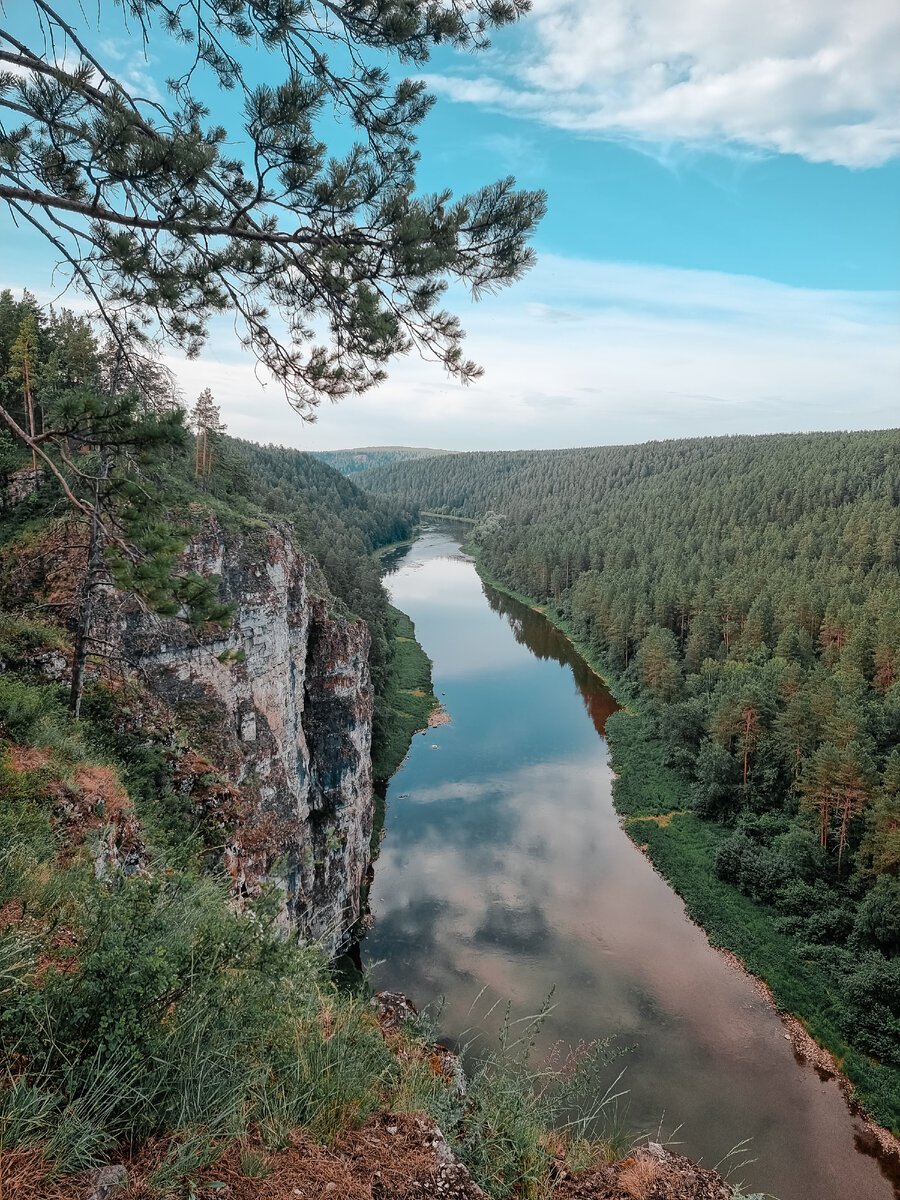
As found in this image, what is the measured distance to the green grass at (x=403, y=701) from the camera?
98.2 feet

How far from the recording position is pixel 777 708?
96.0 feet

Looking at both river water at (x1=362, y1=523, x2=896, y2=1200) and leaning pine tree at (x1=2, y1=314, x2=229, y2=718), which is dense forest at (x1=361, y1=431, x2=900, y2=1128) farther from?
leaning pine tree at (x1=2, y1=314, x2=229, y2=718)

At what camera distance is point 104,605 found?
12062 millimetres

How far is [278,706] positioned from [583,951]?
1191cm

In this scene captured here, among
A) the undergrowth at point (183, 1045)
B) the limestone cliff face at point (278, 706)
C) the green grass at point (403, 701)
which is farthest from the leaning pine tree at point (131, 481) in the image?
the green grass at point (403, 701)

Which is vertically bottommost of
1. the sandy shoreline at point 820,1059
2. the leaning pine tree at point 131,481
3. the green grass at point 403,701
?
the sandy shoreline at point 820,1059

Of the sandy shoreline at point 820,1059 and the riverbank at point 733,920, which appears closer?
the sandy shoreline at point 820,1059

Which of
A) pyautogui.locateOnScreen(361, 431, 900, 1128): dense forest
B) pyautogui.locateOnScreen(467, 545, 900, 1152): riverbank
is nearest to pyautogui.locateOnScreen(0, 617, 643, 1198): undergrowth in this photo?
pyautogui.locateOnScreen(467, 545, 900, 1152): riverbank

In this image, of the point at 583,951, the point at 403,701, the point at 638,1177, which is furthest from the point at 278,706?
the point at 403,701

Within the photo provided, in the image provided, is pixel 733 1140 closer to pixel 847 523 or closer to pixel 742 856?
pixel 742 856

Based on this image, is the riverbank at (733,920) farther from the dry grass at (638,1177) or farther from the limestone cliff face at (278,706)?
the dry grass at (638,1177)

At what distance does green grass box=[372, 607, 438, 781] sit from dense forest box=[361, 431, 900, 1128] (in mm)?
10737

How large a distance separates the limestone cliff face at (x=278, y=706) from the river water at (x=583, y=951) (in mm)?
3178

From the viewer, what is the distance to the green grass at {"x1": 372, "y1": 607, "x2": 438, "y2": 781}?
2992 cm
